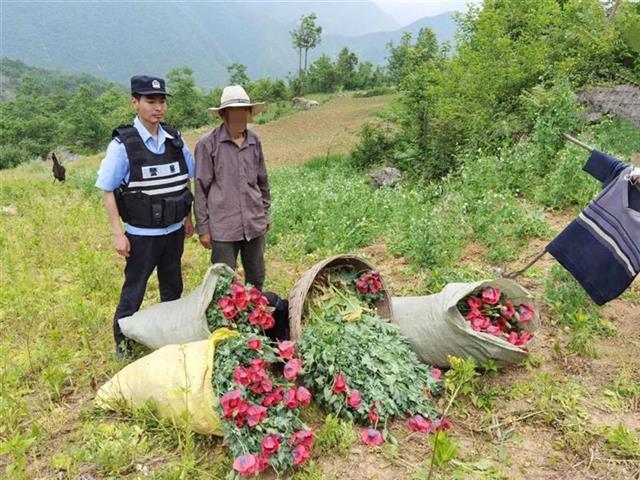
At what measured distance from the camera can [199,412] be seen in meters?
2.26

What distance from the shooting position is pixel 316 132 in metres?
28.4

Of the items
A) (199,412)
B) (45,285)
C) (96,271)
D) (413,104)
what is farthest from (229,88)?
(413,104)

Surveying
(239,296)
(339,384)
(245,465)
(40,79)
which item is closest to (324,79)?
(239,296)

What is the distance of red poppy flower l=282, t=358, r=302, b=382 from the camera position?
2.38m

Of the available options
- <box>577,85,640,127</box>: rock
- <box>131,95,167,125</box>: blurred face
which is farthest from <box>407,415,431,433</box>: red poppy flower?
<box>577,85,640,127</box>: rock

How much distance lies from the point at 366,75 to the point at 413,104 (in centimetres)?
4476

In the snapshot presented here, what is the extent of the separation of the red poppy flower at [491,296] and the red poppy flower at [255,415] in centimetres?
157

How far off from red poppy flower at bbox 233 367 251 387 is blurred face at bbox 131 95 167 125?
5.42ft

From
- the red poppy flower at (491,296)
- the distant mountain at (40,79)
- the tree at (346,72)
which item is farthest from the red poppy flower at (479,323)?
the distant mountain at (40,79)

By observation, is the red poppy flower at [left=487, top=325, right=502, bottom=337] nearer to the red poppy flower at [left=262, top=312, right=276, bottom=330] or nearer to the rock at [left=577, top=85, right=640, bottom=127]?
the red poppy flower at [left=262, top=312, right=276, bottom=330]

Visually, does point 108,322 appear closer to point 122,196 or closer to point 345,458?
point 122,196

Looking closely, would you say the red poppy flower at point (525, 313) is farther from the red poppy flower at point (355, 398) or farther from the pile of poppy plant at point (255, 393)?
the pile of poppy plant at point (255, 393)

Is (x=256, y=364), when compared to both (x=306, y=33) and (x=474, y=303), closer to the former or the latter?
(x=474, y=303)

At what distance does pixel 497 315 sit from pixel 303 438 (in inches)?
60.5
